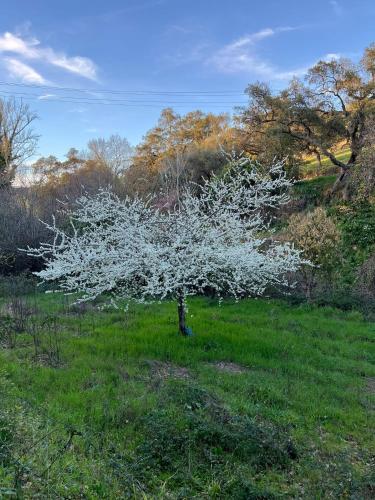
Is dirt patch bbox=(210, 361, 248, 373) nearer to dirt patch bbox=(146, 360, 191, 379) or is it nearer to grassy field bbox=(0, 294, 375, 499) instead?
grassy field bbox=(0, 294, 375, 499)

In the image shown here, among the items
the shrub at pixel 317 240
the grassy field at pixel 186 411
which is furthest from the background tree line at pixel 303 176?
the grassy field at pixel 186 411

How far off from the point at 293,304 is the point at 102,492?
8.61m

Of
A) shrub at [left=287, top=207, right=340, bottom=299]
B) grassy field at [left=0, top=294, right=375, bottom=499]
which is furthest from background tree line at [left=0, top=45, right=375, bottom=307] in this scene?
grassy field at [left=0, top=294, right=375, bottom=499]

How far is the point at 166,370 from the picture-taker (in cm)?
601

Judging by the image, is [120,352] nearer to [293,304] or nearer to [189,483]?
[189,483]

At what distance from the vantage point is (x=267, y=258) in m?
7.09

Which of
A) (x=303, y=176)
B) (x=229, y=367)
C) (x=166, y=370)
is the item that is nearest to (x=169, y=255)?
(x=166, y=370)

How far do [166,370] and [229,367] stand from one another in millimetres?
1060

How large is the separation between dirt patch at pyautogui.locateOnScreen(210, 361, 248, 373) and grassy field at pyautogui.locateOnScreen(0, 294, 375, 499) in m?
0.03

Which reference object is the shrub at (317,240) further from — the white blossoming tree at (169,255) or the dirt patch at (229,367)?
the dirt patch at (229,367)

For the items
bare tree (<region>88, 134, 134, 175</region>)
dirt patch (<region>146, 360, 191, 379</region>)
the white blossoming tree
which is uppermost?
A: bare tree (<region>88, 134, 134, 175</region>)

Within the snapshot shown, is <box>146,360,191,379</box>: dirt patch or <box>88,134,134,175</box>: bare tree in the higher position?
<box>88,134,134,175</box>: bare tree

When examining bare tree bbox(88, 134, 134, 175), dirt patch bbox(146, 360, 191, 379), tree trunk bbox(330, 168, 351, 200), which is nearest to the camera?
dirt patch bbox(146, 360, 191, 379)

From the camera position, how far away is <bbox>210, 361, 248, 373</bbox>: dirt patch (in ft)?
20.2
